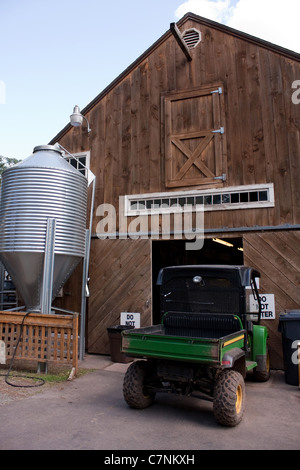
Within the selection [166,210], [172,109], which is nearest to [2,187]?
[166,210]

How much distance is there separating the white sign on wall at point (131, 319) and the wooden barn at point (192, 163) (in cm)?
7

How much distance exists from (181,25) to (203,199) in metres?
4.47

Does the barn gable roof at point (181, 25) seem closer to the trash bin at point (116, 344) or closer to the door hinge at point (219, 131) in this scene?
the door hinge at point (219, 131)

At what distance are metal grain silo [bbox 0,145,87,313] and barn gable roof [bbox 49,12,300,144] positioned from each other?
267cm

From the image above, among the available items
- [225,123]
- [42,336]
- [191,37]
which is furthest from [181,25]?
[42,336]

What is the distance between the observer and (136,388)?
484 cm

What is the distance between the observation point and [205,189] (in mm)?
8367

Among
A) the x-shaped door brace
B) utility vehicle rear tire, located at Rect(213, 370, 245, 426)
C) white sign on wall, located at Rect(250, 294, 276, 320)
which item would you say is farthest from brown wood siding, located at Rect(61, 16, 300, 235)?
utility vehicle rear tire, located at Rect(213, 370, 245, 426)

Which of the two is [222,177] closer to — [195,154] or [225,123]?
[195,154]

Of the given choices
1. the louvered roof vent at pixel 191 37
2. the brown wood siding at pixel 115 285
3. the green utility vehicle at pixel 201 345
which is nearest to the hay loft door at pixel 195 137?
the louvered roof vent at pixel 191 37

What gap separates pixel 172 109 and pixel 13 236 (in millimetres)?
4783

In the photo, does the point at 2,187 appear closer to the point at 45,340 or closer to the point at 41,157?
the point at 41,157

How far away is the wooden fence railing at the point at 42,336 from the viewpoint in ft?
22.0

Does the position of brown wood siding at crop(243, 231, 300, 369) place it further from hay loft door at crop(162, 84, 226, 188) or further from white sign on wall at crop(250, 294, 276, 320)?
hay loft door at crop(162, 84, 226, 188)
